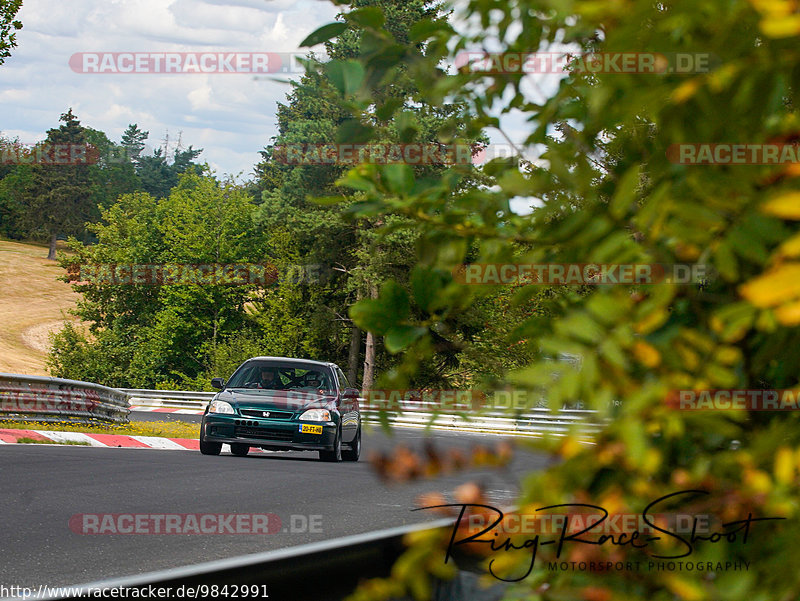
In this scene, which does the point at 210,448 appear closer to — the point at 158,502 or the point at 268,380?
the point at 268,380

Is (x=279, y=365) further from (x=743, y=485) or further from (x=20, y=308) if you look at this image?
(x=20, y=308)

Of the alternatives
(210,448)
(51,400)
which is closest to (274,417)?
(210,448)

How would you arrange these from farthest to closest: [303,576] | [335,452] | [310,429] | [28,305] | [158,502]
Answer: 1. [28,305]
2. [335,452]
3. [310,429]
4. [158,502]
5. [303,576]

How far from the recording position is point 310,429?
46.3ft

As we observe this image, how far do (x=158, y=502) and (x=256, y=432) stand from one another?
5494mm

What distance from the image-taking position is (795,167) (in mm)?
1075

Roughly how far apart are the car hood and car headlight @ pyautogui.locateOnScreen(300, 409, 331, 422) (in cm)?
6

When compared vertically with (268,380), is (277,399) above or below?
below

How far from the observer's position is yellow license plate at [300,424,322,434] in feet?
46.1

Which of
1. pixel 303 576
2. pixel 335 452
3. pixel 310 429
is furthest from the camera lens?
pixel 335 452

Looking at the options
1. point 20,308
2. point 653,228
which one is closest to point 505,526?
point 653,228

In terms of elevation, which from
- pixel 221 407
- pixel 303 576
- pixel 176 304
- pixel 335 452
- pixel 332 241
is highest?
pixel 332 241

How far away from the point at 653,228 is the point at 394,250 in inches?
1497

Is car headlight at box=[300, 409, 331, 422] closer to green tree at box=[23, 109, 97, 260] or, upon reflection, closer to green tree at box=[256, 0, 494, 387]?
green tree at box=[256, 0, 494, 387]
